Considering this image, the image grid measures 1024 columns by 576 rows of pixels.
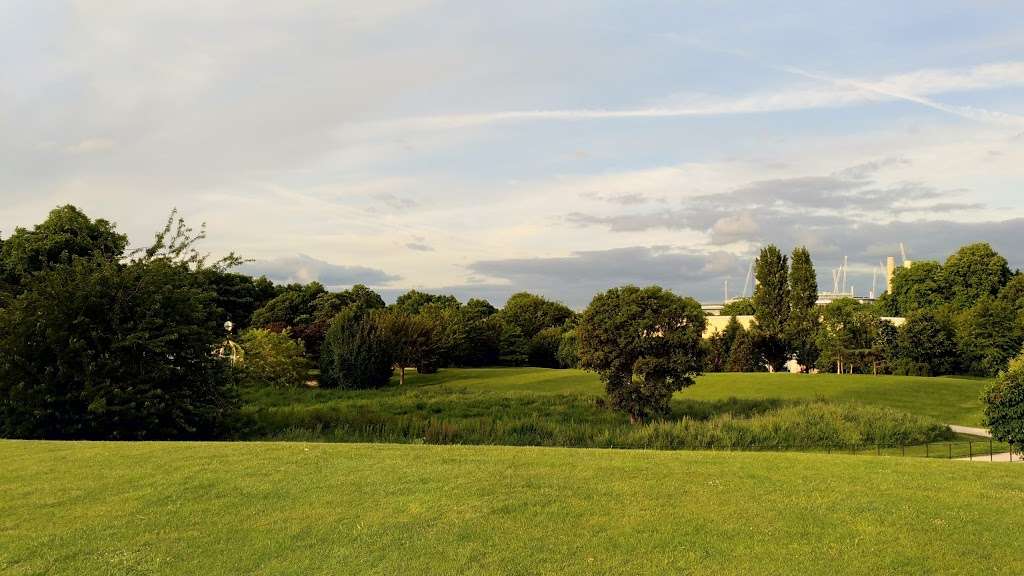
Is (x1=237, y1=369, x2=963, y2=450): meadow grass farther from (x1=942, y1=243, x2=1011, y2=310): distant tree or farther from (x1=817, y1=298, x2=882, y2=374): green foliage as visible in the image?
(x1=942, y1=243, x2=1011, y2=310): distant tree

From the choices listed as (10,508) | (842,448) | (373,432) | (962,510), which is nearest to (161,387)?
(373,432)

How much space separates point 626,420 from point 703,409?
17.3ft

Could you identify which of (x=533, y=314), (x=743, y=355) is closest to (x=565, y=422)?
(x=743, y=355)

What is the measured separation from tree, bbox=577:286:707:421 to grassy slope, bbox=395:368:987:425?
9880mm

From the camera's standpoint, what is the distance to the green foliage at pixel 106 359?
20.7 m

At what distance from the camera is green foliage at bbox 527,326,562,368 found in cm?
8656

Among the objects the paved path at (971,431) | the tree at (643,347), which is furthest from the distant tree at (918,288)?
the tree at (643,347)

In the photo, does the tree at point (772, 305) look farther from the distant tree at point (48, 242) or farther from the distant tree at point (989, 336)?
the distant tree at point (48, 242)

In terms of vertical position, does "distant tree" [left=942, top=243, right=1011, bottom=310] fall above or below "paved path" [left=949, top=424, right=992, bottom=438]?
above

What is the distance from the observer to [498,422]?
31906 mm

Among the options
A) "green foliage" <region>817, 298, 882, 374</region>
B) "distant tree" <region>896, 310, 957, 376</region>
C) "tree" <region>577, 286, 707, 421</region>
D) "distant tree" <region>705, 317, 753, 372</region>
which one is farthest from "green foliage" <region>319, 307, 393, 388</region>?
"distant tree" <region>896, 310, 957, 376</region>

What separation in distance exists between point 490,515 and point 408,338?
52.9m

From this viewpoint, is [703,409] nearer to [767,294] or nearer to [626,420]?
[626,420]

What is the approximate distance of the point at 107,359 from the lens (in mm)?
21047
